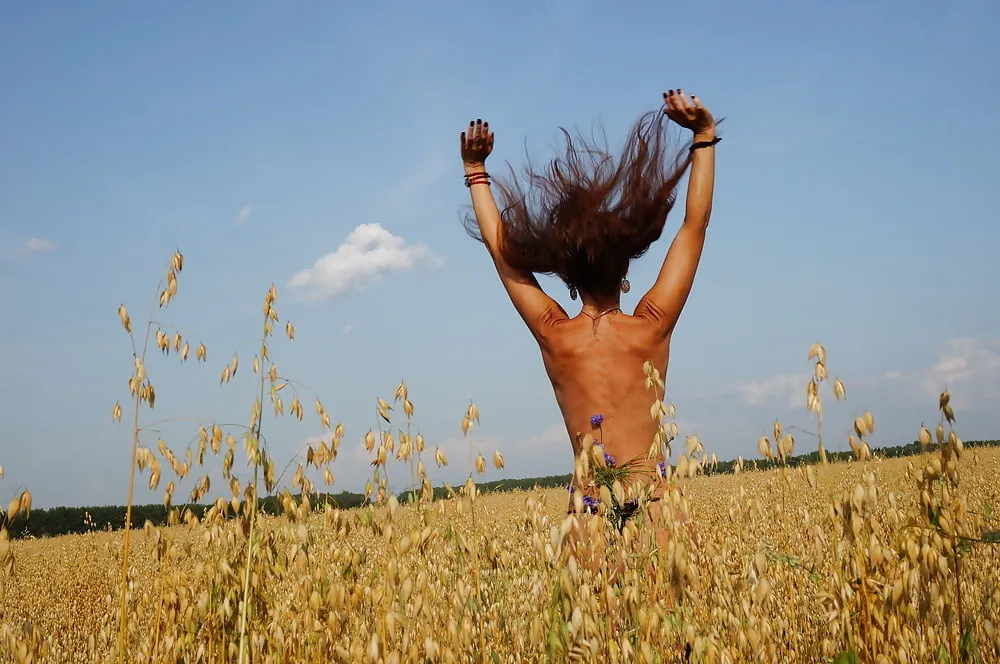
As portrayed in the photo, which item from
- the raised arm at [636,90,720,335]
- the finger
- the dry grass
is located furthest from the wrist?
the dry grass

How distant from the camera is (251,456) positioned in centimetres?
206

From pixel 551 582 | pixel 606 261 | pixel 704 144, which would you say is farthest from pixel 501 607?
pixel 704 144

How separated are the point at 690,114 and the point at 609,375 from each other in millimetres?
1593

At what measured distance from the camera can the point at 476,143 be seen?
14.4 ft

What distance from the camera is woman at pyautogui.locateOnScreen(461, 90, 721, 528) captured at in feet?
11.4

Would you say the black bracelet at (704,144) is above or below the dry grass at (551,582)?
above

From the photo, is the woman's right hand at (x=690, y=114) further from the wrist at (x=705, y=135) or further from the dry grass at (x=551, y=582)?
the dry grass at (x=551, y=582)

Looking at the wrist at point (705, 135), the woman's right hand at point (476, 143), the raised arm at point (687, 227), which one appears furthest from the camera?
the woman's right hand at point (476, 143)

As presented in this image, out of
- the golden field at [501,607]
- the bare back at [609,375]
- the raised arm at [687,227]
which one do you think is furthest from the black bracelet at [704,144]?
the golden field at [501,607]

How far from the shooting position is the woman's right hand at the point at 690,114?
402cm

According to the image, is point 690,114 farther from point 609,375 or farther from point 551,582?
point 551,582

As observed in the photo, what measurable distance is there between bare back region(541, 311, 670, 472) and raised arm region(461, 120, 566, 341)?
0.12 metres

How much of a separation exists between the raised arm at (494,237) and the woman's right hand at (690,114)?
1068mm

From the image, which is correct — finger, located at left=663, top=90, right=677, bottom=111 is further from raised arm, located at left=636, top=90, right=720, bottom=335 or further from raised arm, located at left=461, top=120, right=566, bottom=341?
raised arm, located at left=461, top=120, right=566, bottom=341
